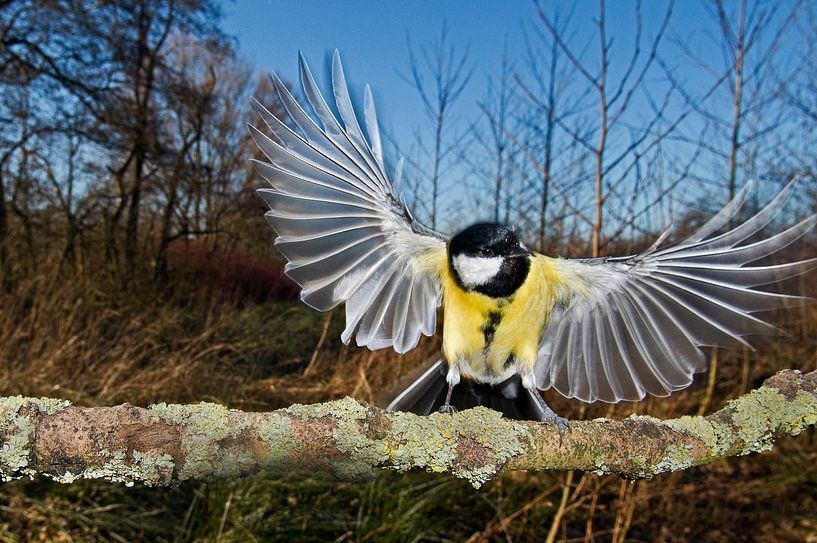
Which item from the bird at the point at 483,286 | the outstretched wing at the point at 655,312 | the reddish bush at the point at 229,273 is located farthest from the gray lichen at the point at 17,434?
the reddish bush at the point at 229,273

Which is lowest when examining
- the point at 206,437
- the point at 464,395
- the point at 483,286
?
the point at 464,395

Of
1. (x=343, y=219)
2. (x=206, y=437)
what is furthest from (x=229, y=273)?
(x=206, y=437)

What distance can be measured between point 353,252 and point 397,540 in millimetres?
2154

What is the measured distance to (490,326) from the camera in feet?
5.18

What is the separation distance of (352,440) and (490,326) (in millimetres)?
746

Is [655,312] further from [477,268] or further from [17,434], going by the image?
[17,434]

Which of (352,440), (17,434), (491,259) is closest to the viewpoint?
(17,434)

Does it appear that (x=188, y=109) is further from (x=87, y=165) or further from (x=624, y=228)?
(x=624, y=228)

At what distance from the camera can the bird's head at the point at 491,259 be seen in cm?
155

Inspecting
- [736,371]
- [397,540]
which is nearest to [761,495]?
[736,371]

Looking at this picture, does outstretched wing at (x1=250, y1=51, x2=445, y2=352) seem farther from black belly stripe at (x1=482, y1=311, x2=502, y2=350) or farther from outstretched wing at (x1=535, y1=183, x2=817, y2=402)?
outstretched wing at (x1=535, y1=183, x2=817, y2=402)

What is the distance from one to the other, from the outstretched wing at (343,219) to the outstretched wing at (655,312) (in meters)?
0.41

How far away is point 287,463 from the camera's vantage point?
0.88m

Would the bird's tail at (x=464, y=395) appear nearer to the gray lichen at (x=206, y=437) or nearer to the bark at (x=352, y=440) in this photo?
the bark at (x=352, y=440)
